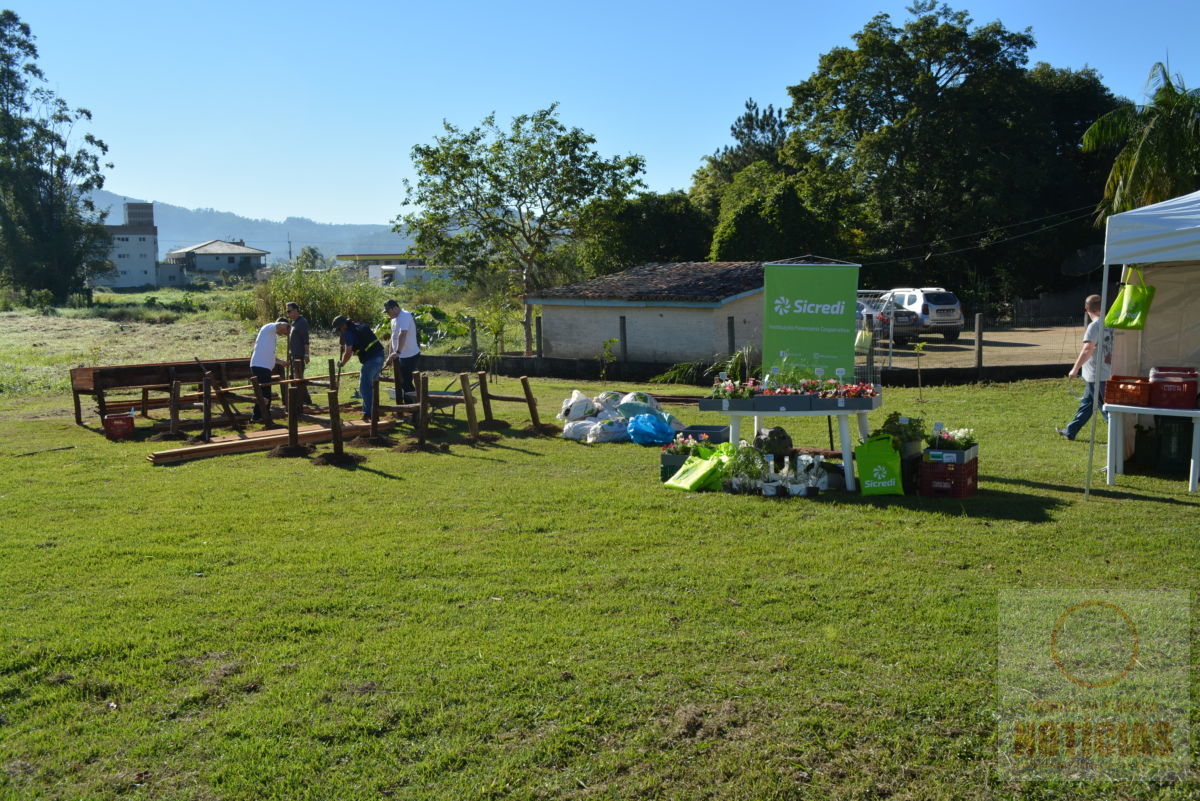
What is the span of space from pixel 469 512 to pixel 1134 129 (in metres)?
21.2

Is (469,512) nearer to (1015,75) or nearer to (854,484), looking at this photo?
(854,484)

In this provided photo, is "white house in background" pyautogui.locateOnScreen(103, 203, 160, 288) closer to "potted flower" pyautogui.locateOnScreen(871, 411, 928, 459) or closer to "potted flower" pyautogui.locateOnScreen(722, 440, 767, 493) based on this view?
"potted flower" pyautogui.locateOnScreen(722, 440, 767, 493)

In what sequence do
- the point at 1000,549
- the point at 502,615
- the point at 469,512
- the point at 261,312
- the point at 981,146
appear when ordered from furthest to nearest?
the point at 981,146, the point at 261,312, the point at 469,512, the point at 1000,549, the point at 502,615

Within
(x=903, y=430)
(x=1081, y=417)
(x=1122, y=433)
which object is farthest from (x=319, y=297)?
(x=1122, y=433)

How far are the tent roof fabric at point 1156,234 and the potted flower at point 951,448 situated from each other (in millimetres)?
1941

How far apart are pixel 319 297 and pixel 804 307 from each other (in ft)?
93.2

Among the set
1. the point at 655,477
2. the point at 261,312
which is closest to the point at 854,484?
the point at 655,477

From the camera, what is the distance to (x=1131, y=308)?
8617 mm

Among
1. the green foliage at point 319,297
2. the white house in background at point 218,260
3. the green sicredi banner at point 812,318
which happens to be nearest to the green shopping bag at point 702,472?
the green sicredi banner at point 812,318

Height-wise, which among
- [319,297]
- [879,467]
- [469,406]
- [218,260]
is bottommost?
[879,467]

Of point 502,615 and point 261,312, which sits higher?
point 261,312

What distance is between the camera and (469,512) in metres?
8.66

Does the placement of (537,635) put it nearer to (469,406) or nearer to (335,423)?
(335,423)

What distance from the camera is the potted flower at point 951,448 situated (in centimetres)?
859
